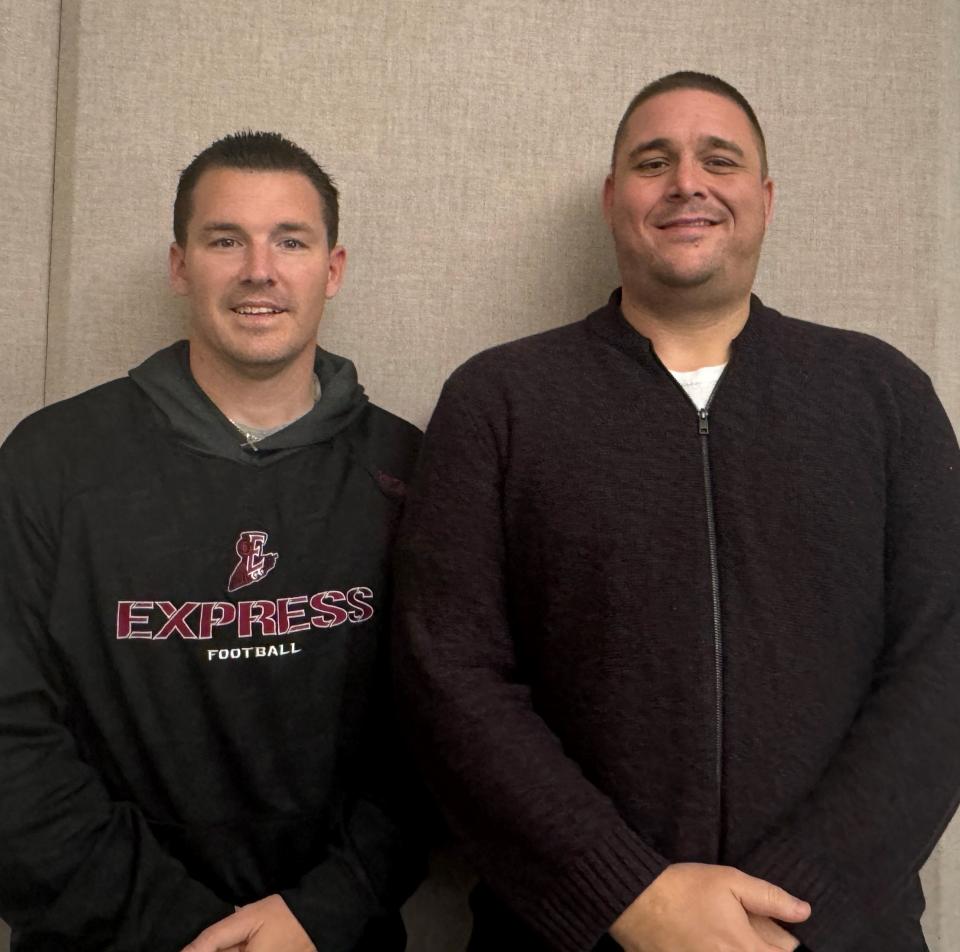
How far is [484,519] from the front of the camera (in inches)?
51.3

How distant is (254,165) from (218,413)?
40cm

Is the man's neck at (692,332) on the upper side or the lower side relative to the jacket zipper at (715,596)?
upper

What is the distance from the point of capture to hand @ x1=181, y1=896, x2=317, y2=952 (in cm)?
126

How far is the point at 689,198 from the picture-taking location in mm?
1380

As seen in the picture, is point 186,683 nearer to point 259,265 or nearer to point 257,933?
point 257,933

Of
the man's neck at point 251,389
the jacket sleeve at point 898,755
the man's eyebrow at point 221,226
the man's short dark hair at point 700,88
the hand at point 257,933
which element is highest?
the man's short dark hair at point 700,88

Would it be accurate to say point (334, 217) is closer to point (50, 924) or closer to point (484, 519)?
point (484, 519)

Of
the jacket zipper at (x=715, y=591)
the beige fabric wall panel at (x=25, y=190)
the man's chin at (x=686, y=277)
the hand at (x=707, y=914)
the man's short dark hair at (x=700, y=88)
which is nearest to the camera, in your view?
the hand at (x=707, y=914)

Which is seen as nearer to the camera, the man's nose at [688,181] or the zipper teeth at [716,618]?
the zipper teeth at [716,618]

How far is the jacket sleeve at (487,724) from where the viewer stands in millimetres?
1125

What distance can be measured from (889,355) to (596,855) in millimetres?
868

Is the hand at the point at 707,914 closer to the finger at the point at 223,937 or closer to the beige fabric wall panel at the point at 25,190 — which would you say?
the finger at the point at 223,937

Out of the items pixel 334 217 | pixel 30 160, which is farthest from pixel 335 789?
pixel 30 160

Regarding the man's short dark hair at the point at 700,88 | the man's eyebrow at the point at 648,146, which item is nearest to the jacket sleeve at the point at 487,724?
the man's eyebrow at the point at 648,146
